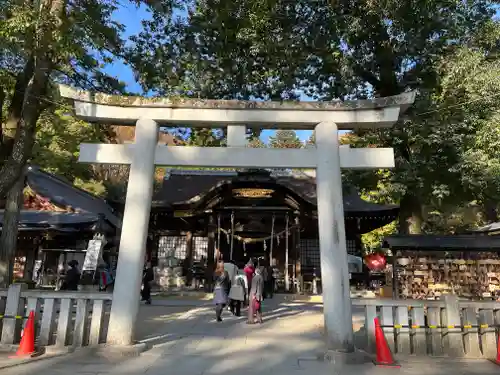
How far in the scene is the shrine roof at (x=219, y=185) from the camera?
646 inches

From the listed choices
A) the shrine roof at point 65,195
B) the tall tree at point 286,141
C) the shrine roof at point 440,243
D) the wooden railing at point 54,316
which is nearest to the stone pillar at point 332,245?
the wooden railing at point 54,316

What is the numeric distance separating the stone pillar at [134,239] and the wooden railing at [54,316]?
329 mm

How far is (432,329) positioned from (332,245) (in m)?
2.21

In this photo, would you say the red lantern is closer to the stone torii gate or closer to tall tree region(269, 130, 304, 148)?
the stone torii gate

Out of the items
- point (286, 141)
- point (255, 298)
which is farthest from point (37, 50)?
point (286, 141)

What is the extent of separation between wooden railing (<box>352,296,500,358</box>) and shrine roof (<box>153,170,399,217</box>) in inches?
334

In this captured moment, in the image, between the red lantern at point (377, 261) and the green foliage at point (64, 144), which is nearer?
the red lantern at point (377, 261)

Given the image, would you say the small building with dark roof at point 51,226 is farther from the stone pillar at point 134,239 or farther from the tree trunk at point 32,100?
the stone pillar at point 134,239

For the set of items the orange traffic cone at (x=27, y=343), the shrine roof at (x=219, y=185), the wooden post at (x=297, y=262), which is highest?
the shrine roof at (x=219, y=185)

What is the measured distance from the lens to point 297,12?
12766 millimetres

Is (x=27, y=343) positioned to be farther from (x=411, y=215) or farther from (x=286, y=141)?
(x=286, y=141)

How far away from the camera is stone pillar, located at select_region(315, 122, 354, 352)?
621cm

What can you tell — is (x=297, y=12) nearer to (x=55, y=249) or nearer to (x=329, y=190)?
(x=329, y=190)

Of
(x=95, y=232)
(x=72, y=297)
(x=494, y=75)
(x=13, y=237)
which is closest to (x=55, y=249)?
(x=95, y=232)
